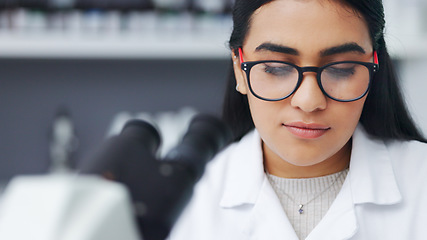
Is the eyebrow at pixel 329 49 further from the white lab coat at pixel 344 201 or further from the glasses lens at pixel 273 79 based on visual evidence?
the white lab coat at pixel 344 201

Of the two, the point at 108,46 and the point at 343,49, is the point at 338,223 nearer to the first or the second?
the point at 343,49

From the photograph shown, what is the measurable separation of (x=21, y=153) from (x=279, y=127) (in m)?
1.45

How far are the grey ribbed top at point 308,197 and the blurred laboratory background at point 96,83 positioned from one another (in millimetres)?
841

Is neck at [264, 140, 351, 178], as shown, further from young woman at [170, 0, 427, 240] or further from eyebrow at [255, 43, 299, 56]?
eyebrow at [255, 43, 299, 56]

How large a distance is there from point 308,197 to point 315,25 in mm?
268

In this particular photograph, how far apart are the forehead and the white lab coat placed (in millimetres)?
206

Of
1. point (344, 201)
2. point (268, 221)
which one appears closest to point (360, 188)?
point (344, 201)

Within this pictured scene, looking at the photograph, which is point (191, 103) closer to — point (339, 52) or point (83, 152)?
point (83, 152)

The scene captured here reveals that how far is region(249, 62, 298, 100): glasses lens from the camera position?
0.59 meters

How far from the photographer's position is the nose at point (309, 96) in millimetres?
565

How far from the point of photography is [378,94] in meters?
0.73

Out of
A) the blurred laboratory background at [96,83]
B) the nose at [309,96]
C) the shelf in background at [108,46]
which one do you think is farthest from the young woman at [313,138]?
the blurred laboratory background at [96,83]

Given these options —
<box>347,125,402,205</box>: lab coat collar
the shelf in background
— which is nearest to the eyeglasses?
<box>347,125,402,205</box>: lab coat collar

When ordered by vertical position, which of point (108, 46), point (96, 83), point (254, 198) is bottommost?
point (96, 83)
